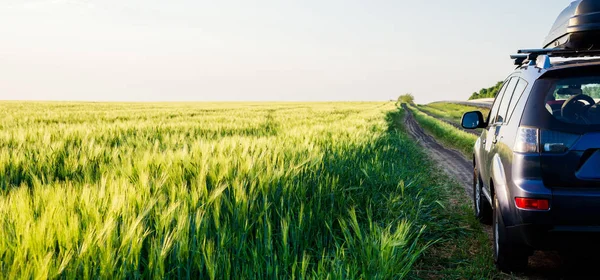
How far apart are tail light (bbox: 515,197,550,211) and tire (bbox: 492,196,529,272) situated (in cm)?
36

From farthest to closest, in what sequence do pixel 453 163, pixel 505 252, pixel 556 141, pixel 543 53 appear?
pixel 453 163 → pixel 543 53 → pixel 505 252 → pixel 556 141

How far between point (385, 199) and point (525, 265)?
2106 millimetres

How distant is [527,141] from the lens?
11.7 ft

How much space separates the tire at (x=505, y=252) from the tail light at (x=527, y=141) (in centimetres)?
67

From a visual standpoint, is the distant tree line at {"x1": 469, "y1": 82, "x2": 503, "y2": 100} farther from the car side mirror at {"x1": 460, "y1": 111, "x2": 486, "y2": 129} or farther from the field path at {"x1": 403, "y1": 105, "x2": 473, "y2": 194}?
the car side mirror at {"x1": 460, "y1": 111, "x2": 486, "y2": 129}

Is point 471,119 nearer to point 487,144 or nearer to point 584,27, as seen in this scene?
point 487,144

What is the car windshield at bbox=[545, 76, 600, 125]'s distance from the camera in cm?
363

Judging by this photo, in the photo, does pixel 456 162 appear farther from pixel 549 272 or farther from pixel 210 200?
pixel 210 200

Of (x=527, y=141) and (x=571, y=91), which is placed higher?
(x=571, y=91)

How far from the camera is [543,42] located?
29.2 ft

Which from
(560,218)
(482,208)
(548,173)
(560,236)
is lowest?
(482,208)

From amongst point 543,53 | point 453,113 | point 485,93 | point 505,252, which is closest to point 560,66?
point 543,53

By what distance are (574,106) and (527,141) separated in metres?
1.12

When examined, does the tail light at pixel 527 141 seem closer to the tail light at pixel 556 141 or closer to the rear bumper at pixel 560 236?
the tail light at pixel 556 141
